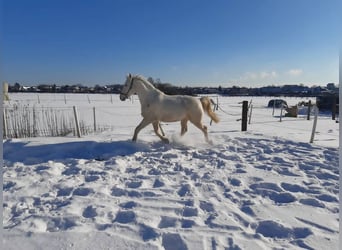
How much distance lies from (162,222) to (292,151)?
4303mm

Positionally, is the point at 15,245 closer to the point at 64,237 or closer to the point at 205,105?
the point at 64,237

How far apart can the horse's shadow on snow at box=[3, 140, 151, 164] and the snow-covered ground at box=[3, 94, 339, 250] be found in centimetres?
2

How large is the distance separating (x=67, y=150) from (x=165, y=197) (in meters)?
3.05

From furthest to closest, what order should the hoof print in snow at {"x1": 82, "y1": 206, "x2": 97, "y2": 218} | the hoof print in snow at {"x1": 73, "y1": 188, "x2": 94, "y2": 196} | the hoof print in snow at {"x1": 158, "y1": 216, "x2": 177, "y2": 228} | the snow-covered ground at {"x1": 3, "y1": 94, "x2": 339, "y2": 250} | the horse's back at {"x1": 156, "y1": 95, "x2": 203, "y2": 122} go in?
the horse's back at {"x1": 156, "y1": 95, "x2": 203, "y2": 122}
the hoof print in snow at {"x1": 73, "y1": 188, "x2": 94, "y2": 196}
the hoof print in snow at {"x1": 82, "y1": 206, "x2": 97, "y2": 218}
the hoof print in snow at {"x1": 158, "y1": 216, "x2": 177, "y2": 228}
the snow-covered ground at {"x1": 3, "y1": 94, "x2": 339, "y2": 250}

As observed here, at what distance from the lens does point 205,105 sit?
739 cm

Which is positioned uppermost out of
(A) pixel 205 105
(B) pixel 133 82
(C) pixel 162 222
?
(B) pixel 133 82

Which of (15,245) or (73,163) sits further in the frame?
(73,163)

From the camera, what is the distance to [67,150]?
566 cm

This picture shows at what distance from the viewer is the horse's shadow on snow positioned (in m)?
5.16

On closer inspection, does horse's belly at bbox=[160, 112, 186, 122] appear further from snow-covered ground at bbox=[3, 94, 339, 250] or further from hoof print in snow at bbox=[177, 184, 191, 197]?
hoof print in snow at bbox=[177, 184, 191, 197]

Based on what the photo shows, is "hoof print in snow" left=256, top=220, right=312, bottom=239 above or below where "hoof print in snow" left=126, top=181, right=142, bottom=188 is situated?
below

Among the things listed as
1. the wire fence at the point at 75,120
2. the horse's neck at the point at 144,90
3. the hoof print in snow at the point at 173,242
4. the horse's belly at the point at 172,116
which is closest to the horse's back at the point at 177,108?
the horse's belly at the point at 172,116

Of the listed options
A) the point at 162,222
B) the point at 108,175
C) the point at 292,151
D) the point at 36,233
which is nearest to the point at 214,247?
the point at 162,222

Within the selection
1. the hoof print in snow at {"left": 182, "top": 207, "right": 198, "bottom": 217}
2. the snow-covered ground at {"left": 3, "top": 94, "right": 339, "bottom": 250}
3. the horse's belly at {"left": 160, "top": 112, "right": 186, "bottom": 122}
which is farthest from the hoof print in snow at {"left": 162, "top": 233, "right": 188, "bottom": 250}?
the horse's belly at {"left": 160, "top": 112, "right": 186, "bottom": 122}
